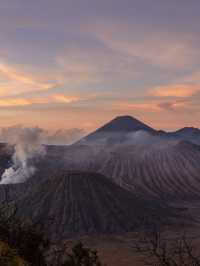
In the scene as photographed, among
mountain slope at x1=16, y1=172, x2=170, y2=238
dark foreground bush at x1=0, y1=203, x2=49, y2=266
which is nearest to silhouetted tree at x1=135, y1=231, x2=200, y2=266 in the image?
dark foreground bush at x1=0, y1=203, x2=49, y2=266

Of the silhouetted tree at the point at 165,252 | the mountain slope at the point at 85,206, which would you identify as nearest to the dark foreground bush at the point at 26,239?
the silhouetted tree at the point at 165,252

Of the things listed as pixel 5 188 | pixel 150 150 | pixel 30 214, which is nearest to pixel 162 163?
pixel 150 150

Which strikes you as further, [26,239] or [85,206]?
[85,206]

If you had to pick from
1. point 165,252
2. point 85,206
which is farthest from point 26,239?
point 85,206

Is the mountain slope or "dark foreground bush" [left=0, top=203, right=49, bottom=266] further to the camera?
A: the mountain slope

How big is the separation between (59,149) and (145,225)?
79862mm

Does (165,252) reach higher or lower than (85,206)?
higher

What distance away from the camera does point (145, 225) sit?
215ft

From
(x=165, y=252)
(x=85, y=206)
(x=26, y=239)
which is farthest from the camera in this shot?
(x=85, y=206)

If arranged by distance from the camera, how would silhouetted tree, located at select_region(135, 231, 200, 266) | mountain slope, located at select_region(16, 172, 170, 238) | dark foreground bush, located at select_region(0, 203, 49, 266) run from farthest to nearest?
mountain slope, located at select_region(16, 172, 170, 238) → dark foreground bush, located at select_region(0, 203, 49, 266) → silhouetted tree, located at select_region(135, 231, 200, 266)

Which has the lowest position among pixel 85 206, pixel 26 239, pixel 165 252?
pixel 85 206

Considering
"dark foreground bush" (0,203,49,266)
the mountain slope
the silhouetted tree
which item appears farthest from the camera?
the mountain slope

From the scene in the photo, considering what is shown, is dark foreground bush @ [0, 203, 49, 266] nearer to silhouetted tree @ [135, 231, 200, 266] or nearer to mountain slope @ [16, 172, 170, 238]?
silhouetted tree @ [135, 231, 200, 266]

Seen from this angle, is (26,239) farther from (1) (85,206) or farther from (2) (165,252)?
(1) (85,206)
